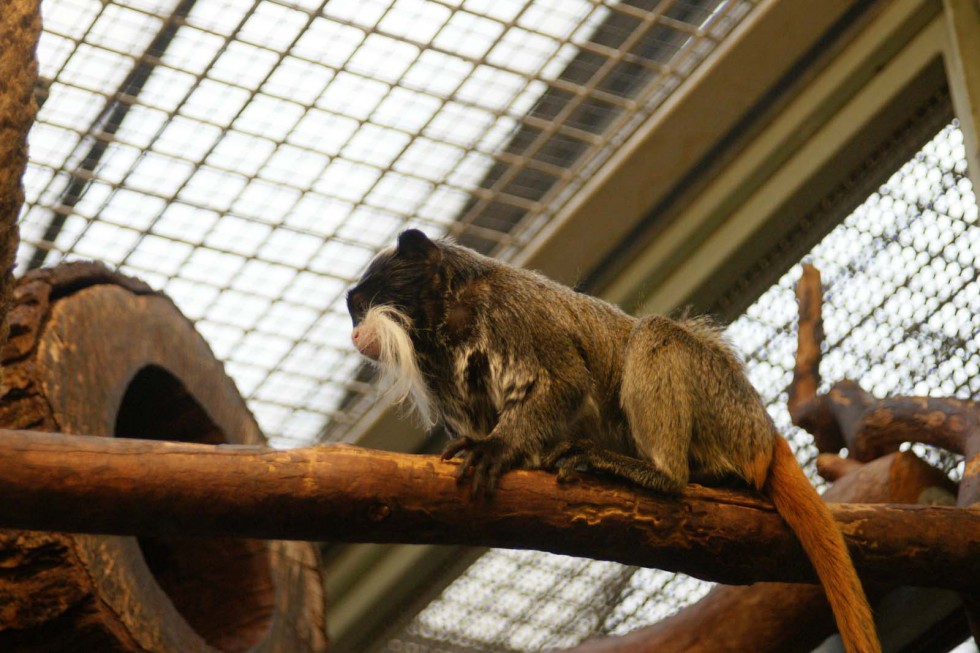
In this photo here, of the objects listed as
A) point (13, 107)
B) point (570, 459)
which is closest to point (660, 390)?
point (570, 459)

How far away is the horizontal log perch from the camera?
201 cm

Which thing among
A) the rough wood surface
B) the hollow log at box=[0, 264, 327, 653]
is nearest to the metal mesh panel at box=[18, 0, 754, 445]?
the hollow log at box=[0, 264, 327, 653]

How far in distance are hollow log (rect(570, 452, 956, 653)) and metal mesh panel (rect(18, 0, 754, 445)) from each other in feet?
3.74

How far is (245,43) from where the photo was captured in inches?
123

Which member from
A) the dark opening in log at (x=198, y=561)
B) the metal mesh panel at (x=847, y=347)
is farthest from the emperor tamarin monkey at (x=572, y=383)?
the metal mesh panel at (x=847, y=347)

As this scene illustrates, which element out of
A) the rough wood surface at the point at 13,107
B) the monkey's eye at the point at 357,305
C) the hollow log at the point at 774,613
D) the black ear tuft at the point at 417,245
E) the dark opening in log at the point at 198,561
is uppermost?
the rough wood surface at the point at 13,107

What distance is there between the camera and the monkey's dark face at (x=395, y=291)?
3.05m

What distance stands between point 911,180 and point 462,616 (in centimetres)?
208

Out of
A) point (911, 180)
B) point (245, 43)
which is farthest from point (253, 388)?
point (911, 180)

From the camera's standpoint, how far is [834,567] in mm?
2508

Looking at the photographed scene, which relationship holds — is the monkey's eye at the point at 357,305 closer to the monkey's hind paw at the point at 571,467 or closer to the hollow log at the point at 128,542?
the hollow log at the point at 128,542

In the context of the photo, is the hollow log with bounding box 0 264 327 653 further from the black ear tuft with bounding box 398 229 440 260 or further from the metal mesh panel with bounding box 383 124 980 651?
the metal mesh panel with bounding box 383 124 980 651

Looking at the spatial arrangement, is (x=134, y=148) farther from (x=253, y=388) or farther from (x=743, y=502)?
(x=743, y=502)

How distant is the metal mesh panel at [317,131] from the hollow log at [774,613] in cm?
114
